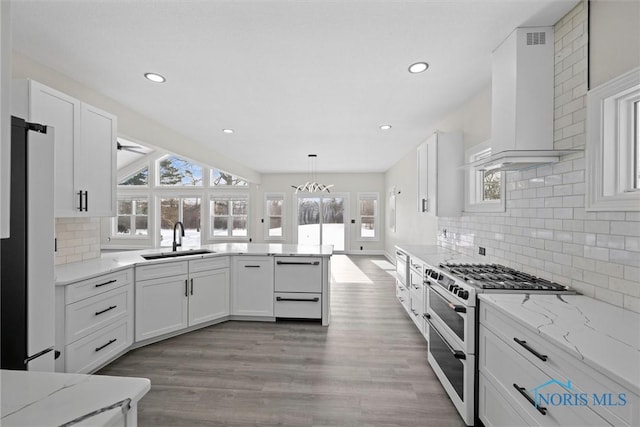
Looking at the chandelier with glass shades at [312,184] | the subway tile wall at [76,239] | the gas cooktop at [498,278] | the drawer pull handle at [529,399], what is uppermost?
the chandelier with glass shades at [312,184]

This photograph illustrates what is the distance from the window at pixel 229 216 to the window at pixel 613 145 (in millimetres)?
8487

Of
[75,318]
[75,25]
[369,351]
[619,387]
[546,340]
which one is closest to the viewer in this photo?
[619,387]

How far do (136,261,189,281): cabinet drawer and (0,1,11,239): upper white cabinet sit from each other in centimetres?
229

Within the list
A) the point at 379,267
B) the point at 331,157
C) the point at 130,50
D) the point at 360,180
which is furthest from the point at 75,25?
the point at 360,180

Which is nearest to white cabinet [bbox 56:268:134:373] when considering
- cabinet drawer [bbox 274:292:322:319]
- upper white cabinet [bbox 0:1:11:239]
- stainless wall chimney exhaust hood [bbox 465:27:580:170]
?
cabinet drawer [bbox 274:292:322:319]

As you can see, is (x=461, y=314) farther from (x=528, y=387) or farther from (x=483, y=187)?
(x=483, y=187)

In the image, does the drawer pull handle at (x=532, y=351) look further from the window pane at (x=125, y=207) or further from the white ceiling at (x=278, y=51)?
the window pane at (x=125, y=207)

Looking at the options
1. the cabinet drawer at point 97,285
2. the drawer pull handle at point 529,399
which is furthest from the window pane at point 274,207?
the drawer pull handle at point 529,399

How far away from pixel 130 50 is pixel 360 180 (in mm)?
7399

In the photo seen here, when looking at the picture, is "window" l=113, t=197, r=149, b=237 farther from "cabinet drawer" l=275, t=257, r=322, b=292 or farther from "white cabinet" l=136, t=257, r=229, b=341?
"cabinet drawer" l=275, t=257, r=322, b=292

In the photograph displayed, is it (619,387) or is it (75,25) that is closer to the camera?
(619,387)

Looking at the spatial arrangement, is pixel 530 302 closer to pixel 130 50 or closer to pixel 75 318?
pixel 75 318

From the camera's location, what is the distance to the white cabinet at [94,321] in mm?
2020

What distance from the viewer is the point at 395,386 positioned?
216 centimetres
